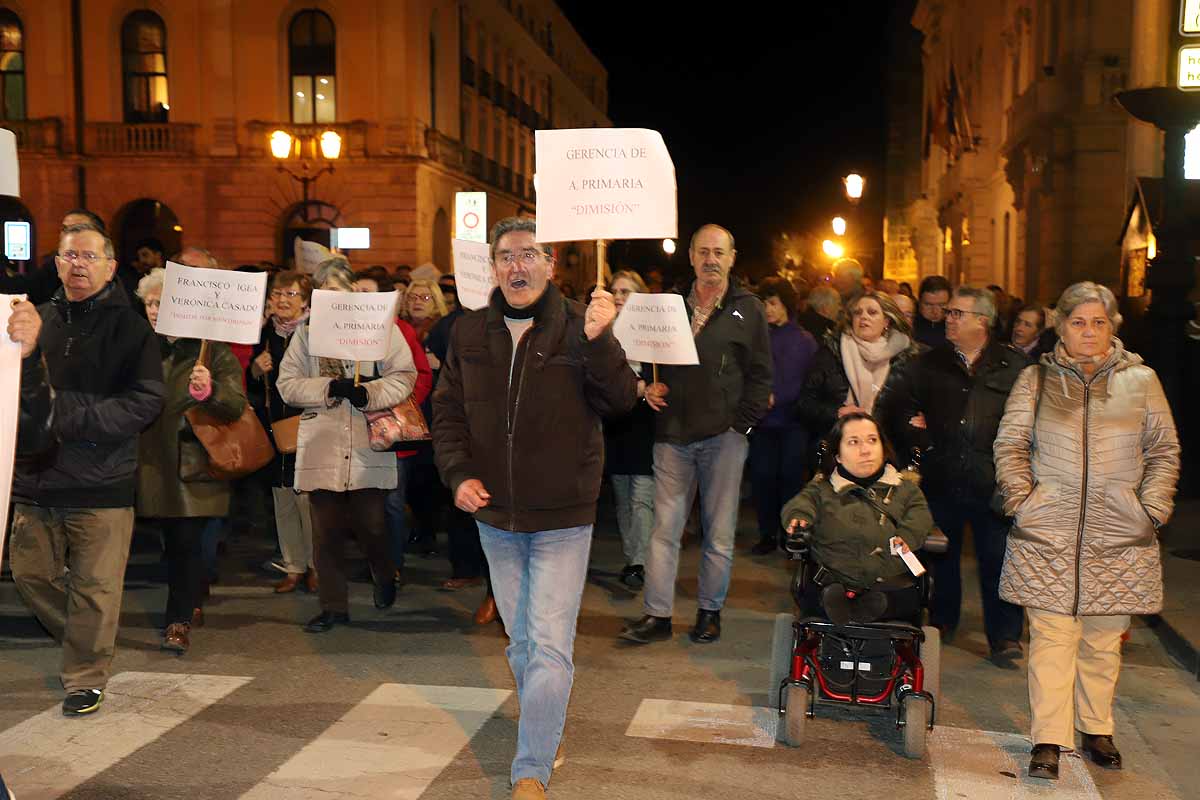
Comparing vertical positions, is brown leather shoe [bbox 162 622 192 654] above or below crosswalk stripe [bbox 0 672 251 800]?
above

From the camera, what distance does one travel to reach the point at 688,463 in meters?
7.55

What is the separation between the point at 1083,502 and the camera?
5.34 m

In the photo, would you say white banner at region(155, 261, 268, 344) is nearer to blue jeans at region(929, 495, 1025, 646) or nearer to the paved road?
the paved road

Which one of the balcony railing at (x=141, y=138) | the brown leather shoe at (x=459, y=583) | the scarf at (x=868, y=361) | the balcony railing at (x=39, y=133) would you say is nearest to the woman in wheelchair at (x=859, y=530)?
the scarf at (x=868, y=361)

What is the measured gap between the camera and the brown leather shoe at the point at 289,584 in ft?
28.8

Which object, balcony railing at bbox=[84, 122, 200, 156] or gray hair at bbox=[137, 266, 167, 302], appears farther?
balcony railing at bbox=[84, 122, 200, 156]

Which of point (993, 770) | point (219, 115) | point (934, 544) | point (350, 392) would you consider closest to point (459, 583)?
point (350, 392)

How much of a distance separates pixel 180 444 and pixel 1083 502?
4672mm

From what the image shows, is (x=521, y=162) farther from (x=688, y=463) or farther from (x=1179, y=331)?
(x=688, y=463)

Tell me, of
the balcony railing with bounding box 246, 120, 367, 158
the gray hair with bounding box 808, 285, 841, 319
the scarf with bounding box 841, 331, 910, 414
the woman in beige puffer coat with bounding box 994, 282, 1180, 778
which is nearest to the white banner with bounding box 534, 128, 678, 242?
the woman in beige puffer coat with bounding box 994, 282, 1180, 778

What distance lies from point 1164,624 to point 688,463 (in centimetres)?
293

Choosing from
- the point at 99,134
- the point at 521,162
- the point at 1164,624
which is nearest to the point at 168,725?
the point at 1164,624

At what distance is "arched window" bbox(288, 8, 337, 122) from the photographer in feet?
130

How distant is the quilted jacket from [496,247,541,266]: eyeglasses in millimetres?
2158
